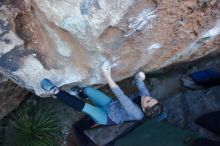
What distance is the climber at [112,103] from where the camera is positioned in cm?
382

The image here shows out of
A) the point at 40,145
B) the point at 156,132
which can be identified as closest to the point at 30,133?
the point at 40,145

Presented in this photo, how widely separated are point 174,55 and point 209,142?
1.02 meters

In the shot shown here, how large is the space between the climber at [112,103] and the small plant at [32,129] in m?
0.65

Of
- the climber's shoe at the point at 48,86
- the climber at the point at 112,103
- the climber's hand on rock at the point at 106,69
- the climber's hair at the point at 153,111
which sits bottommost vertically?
the climber's hair at the point at 153,111

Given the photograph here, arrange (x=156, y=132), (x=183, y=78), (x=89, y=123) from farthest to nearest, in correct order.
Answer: (x=183, y=78), (x=89, y=123), (x=156, y=132)

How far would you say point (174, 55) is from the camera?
13.2 ft

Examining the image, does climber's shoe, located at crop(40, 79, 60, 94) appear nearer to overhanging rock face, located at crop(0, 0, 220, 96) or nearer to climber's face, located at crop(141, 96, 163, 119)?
Answer: overhanging rock face, located at crop(0, 0, 220, 96)

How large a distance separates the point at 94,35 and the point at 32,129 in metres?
1.82

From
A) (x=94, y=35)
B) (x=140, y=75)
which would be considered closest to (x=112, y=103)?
(x=140, y=75)

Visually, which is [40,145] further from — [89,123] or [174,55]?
[174,55]

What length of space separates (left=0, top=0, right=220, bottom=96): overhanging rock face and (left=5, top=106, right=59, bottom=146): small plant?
36.0 inches

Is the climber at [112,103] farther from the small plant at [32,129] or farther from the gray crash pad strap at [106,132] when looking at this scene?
the small plant at [32,129]

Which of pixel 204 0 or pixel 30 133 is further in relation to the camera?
pixel 30 133

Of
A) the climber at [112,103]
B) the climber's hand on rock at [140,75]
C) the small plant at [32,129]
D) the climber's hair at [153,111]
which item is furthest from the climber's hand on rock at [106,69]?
the small plant at [32,129]
